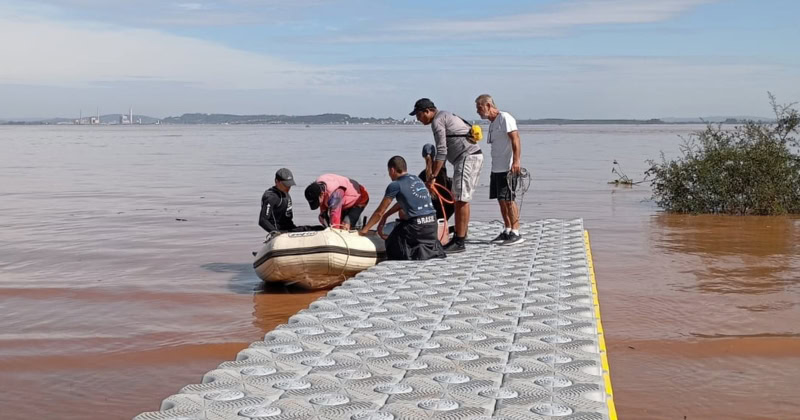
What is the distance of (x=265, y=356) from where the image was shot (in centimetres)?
530

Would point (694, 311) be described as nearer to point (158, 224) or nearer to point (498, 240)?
point (498, 240)

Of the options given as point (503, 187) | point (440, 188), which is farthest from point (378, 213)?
point (503, 187)

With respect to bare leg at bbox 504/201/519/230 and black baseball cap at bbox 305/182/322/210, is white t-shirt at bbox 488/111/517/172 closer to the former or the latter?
bare leg at bbox 504/201/519/230

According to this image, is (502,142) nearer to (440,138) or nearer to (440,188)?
(440,138)

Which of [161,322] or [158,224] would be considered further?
[158,224]

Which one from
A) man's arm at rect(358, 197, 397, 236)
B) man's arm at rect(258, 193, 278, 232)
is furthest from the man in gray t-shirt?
man's arm at rect(258, 193, 278, 232)

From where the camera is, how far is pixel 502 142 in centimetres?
1007

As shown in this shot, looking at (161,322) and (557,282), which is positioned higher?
(557,282)

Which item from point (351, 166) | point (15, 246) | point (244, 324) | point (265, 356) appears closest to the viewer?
point (265, 356)

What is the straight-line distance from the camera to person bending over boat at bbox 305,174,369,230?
9695mm

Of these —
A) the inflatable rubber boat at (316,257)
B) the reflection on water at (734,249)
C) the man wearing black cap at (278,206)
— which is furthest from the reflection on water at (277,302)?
the reflection on water at (734,249)

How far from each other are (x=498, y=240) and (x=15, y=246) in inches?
283

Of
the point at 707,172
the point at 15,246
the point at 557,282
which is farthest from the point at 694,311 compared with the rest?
the point at 15,246

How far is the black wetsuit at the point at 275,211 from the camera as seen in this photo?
10016 millimetres
